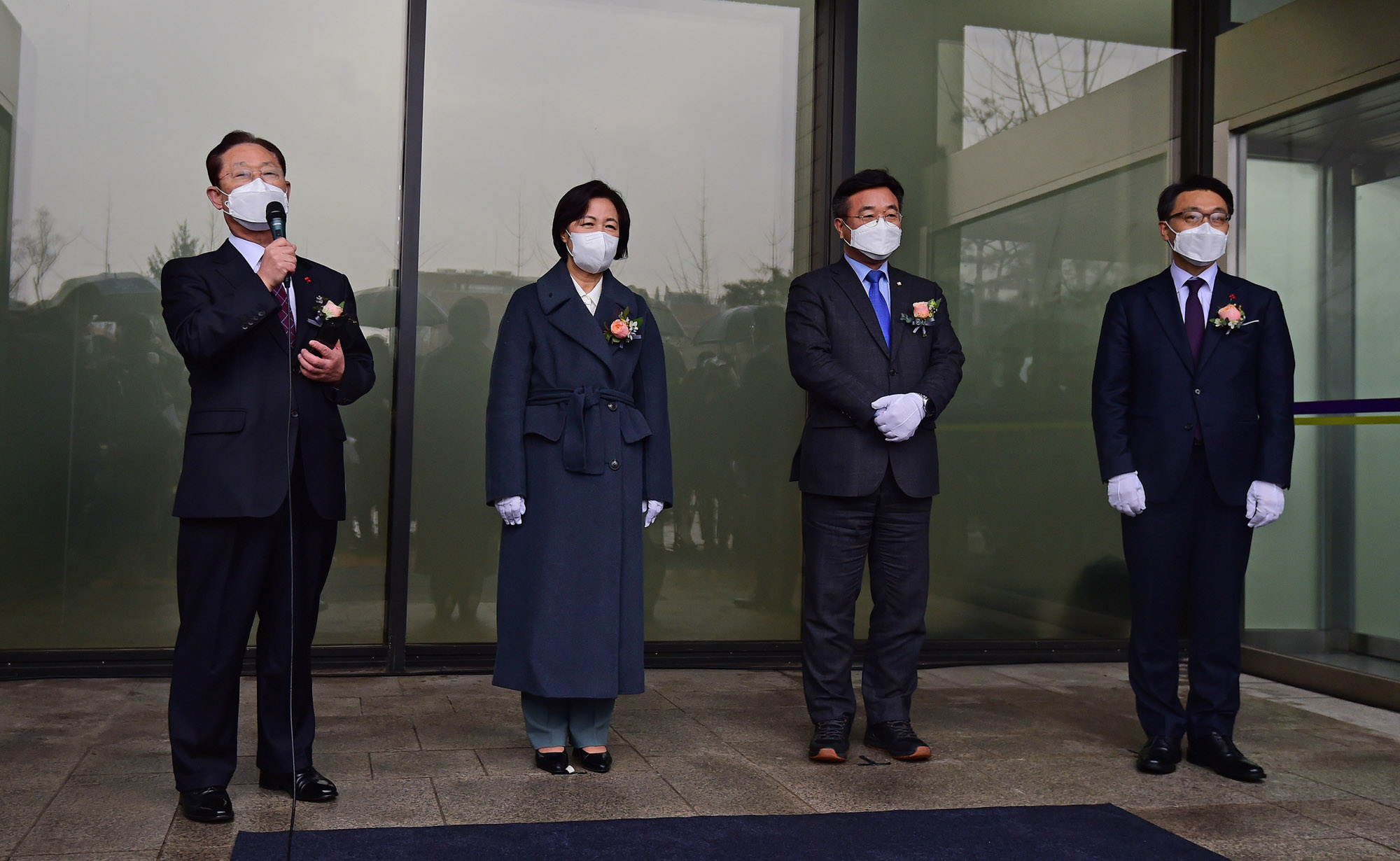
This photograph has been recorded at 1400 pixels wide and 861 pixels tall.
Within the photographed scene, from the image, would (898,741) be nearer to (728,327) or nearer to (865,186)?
(865,186)

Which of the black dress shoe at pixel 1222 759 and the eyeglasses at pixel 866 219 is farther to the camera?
the eyeglasses at pixel 866 219

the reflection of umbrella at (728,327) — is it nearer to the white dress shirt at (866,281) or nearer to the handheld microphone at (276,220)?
the white dress shirt at (866,281)

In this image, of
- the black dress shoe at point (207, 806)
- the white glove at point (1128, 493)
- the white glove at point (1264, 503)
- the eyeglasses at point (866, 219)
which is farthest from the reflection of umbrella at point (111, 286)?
the white glove at point (1264, 503)

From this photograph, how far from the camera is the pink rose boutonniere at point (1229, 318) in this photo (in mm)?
3699

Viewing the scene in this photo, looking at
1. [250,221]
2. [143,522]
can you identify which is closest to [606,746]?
[250,221]

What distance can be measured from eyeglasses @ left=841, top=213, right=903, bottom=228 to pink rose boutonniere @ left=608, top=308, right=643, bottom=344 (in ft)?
2.44

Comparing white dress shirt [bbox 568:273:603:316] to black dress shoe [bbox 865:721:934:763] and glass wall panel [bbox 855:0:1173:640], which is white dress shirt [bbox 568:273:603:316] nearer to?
black dress shoe [bbox 865:721:934:763]

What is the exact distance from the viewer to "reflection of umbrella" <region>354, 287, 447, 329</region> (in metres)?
5.09

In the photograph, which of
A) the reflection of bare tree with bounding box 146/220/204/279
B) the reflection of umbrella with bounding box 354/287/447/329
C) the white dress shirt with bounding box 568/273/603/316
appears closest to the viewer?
the white dress shirt with bounding box 568/273/603/316

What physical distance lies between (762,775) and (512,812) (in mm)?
760

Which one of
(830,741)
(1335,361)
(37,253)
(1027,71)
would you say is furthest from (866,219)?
(37,253)

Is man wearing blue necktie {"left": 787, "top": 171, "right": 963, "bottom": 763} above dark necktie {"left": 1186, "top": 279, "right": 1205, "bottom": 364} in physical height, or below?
below

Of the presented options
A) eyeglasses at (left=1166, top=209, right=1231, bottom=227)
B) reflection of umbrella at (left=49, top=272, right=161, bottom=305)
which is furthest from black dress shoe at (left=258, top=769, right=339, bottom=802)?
eyeglasses at (left=1166, top=209, right=1231, bottom=227)

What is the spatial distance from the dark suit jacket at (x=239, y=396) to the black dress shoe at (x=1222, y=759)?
2570 millimetres
